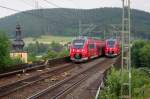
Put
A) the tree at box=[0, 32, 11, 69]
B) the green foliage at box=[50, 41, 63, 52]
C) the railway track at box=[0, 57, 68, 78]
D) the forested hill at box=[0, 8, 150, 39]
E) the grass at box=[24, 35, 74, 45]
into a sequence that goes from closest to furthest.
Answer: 1. the railway track at box=[0, 57, 68, 78]
2. the tree at box=[0, 32, 11, 69]
3. the forested hill at box=[0, 8, 150, 39]
4. the green foliage at box=[50, 41, 63, 52]
5. the grass at box=[24, 35, 74, 45]

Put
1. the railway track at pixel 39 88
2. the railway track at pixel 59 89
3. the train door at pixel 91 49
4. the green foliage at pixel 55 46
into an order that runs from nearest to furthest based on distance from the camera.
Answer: the railway track at pixel 59 89
the railway track at pixel 39 88
the train door at pixel 91 49
the green foliage at pixel 55 46

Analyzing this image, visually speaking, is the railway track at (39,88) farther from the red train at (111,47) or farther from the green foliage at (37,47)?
the green foliage at (37,47)

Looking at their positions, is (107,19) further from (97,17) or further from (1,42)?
(1,42)

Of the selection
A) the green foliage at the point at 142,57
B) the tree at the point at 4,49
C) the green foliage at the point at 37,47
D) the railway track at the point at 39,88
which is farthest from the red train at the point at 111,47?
the green foliage at the point at 37,47

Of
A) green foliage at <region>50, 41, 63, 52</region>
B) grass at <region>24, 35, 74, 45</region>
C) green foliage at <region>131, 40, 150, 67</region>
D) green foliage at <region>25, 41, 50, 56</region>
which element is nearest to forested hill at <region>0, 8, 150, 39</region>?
grass at <region>24, 35, 74, 45</region>

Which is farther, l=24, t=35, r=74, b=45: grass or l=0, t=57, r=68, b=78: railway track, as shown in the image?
l=24, t=35, r=74, b=45: grass

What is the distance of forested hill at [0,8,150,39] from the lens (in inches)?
3645

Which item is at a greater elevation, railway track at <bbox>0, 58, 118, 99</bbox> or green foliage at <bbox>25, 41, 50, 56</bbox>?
green foliage at <bbox>25, 41, 50, 56</bbox>

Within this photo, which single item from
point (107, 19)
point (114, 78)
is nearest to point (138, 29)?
point (107, 19)

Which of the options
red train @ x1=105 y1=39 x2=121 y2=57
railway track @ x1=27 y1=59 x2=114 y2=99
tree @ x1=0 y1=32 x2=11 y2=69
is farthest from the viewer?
red train @ x1=105 y1=39 x2=121 y2=57

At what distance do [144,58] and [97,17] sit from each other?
47.9ft

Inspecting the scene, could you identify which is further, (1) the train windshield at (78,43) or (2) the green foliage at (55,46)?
(2) the green foliage at (55,46)

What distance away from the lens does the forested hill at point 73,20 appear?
92.6 meters

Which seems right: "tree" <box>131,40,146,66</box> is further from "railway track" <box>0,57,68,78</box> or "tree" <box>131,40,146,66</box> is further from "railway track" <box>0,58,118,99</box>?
"railway track" <box>0,58,118,99</box>
